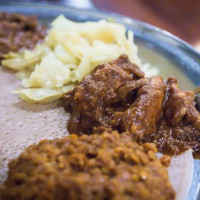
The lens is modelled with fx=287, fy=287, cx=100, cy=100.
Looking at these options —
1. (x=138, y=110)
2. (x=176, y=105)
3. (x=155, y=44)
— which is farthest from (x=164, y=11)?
(x=138, y=110)

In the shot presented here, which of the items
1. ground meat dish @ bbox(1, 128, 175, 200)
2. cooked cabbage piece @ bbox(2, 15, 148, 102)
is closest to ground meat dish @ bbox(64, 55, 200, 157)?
cooked cabbage piece @ bbox(2, 15, 148, 102)

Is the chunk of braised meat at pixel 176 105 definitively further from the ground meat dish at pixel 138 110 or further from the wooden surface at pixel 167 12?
the wooden surface at pixel 167 12

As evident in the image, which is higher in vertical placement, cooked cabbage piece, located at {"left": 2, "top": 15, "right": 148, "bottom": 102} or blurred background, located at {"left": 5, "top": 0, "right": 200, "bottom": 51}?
blurred background, located at {"left": 5, "top": 0, "right": 200, "bottom": 51}

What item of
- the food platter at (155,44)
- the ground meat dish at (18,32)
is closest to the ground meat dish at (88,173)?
the food platter at (155,44)

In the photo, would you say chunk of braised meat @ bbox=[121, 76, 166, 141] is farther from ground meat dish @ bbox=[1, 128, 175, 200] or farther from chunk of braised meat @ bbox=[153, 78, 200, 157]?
ground meat dish @ bbox=[1, 128, 175, 200]

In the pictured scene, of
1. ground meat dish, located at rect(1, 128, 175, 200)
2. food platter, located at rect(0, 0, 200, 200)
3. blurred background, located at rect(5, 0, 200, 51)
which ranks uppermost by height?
blurred background, located at rect(5, 0, 200, 51)

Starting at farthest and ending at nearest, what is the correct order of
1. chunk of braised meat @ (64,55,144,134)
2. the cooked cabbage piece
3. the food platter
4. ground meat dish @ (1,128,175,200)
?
the food platter
the cooked cabbage piece
chunk of braised meat @ (64,55,144,134)
ground meat dish @ (1,128,175,200)
